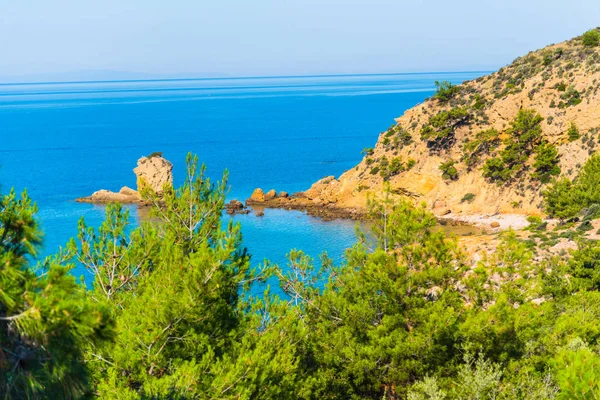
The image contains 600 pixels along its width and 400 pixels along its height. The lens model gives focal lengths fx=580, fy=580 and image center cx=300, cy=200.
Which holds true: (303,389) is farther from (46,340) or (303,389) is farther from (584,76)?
(584,76)

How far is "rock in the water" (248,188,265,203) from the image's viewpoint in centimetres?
6938

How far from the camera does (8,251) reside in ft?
24.2

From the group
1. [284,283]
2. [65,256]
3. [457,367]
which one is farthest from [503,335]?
[65,256]

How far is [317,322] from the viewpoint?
707 inches

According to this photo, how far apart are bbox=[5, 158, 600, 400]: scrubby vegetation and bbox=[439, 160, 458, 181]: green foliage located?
42568mm

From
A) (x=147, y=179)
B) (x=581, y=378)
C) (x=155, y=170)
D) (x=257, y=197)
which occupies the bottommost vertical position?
(x=257, y=197)

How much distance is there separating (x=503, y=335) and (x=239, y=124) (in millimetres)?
148073

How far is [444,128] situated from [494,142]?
6.00 m

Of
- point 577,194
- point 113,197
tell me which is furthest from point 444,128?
point 113,197

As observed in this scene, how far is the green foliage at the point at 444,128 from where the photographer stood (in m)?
65.2

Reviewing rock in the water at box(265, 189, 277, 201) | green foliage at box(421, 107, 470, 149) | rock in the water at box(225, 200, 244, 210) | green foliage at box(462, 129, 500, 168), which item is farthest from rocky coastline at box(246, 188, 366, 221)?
green foliage at box(462, 129, 500, 168)

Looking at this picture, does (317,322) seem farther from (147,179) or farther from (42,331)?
A: (147,179)

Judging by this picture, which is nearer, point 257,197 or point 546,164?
point 546,164

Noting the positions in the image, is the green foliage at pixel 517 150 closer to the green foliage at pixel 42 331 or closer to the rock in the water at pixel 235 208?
the rock in the water at pixel 235 208
